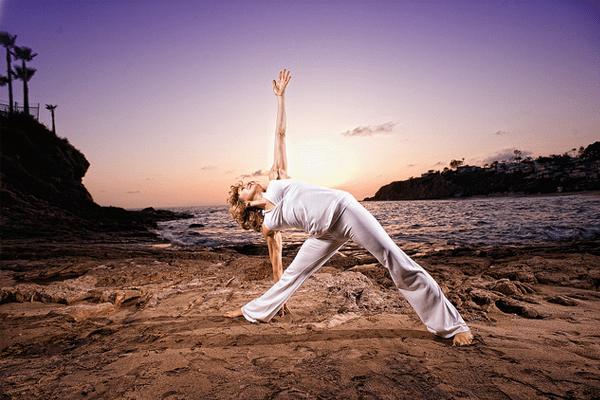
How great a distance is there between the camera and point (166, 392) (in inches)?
70.4

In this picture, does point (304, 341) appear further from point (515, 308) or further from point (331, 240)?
point (515, 308)

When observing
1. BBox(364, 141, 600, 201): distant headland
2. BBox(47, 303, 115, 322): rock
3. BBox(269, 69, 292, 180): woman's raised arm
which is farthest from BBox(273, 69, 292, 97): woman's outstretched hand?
BBox(364, 141, 600, 201): distant headland

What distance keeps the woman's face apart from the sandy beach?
1412mm

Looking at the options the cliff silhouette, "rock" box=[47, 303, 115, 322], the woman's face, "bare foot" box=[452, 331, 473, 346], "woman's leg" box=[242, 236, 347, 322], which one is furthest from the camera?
the cliff silhouette

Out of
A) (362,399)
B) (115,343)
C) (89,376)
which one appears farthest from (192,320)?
(362,399)

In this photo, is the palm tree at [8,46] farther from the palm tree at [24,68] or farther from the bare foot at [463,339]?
the bare foot at [463,339]

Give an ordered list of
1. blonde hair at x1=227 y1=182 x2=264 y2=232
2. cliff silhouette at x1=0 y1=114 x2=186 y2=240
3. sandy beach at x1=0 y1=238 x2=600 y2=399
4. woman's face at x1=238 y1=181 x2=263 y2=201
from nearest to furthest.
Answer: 1. sandy beach at x1=0 y1=238 x2=600 y2=399
2. woman's face at x1=238 y1=181 x2=263 y2=201
3. blonde hair at x1=227 y1=182 x2=264 y2=232
4. cliff silhouette at x1=0 y1=114 x2=186 y2=240

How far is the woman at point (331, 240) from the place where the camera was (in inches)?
91.4

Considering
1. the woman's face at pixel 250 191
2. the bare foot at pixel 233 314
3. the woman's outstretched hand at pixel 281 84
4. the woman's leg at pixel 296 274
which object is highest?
the woman's outstretched hand at pixel 281 84

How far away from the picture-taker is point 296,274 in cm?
272

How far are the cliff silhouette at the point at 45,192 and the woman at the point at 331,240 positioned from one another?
1316cm

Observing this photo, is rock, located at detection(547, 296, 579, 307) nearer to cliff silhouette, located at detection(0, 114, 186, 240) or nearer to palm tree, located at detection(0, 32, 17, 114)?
cliff silhouette, located at detection(0, 114, 186, 240)

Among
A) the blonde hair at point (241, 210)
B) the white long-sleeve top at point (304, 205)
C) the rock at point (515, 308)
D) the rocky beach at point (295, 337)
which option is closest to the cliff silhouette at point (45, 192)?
the rocky beach at point (295, 337)

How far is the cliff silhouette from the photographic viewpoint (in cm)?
1334
